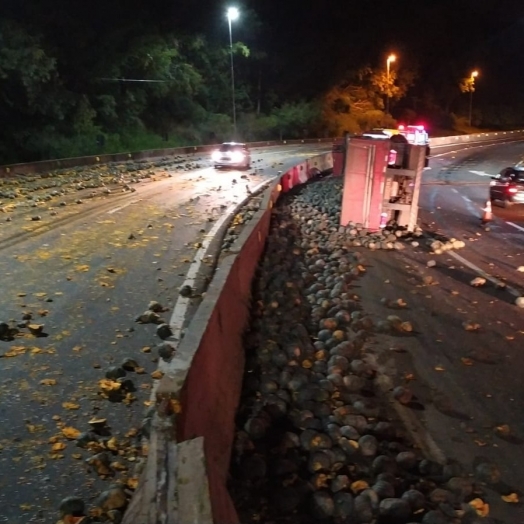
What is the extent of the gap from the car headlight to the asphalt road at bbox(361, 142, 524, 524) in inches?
598

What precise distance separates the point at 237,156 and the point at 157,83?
22.7 metres

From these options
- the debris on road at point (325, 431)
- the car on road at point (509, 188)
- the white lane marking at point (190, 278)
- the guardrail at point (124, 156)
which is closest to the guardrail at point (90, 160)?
the guardrail at point (124, 156)

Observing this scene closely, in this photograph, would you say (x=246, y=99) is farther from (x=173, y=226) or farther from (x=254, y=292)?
(x=254, y=292)

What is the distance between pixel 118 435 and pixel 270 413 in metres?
1.55

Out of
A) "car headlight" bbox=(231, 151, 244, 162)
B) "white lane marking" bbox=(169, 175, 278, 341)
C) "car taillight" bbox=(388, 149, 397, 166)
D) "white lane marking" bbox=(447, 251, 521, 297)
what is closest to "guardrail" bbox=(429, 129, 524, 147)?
"car headlight" bbox=(231, 151, 244, 162)

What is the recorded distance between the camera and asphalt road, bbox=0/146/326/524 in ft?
15.8

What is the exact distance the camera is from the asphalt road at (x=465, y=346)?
20.0 ft

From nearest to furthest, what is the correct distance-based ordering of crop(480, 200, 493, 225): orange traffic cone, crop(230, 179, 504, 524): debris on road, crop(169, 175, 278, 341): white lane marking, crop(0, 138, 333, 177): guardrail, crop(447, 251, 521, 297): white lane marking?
crop(230, 179, 504, 524): debris on road, crop(169, 175, 278, 341): white lane marking, crop(447, 251, 521, 297): white lane marking, crop(480, 200, 493, 225): orange traffic cone, crop(0, 138, 333, 177): guardrail

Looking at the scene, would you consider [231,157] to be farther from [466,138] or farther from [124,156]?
[466,138]

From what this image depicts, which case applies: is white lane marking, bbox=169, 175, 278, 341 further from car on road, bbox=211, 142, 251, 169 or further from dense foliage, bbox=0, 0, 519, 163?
dense foliage, bbox=0, 0, 519, 163

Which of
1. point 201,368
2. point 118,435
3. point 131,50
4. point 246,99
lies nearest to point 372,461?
point 201,368

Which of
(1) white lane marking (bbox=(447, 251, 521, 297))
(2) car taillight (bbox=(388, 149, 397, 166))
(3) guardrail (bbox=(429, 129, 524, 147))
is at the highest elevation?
(2) car taillight (bbox=(388, 149, 397, 166))

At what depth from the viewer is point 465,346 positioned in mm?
8445

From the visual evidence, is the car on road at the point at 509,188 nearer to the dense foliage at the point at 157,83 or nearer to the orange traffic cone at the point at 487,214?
the orange traffic cone at the point at 487,214
